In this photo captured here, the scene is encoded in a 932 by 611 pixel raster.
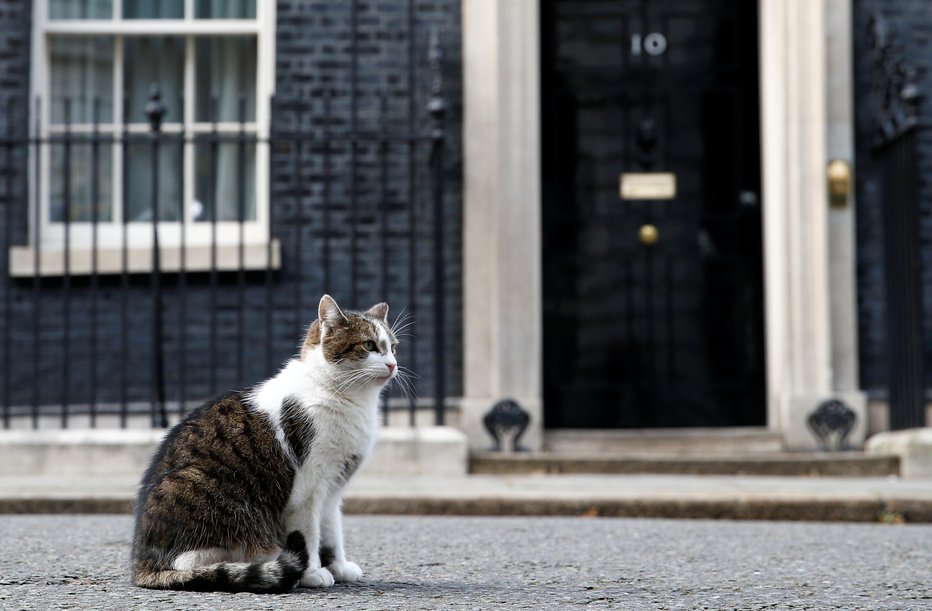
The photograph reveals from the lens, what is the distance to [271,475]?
12.8 feet

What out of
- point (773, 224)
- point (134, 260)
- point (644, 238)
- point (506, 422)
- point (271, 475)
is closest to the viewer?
point (271, 475)

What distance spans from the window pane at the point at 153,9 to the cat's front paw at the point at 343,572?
618cm

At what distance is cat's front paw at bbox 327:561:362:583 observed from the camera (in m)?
4.12

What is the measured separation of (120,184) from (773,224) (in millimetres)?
4476

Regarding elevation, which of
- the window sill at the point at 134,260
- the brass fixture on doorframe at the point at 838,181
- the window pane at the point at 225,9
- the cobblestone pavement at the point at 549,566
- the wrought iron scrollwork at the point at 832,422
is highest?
the window pane at the point at 225,9

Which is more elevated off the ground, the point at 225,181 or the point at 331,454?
the point at 225,181

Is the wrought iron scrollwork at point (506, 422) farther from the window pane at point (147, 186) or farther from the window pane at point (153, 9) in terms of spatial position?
the window pane at point (153, 9)

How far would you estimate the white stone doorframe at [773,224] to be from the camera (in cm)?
898

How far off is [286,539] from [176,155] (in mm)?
5922

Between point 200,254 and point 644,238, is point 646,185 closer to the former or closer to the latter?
point 644,238

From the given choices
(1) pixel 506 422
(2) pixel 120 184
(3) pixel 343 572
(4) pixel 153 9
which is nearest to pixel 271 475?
(3) pixel 343 572

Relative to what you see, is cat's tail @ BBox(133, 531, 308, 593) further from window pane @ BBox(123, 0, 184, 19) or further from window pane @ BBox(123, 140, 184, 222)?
window pane @ BBox(123, 0, 184, 19)

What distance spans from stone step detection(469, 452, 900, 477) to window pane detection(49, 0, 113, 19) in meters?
4.10

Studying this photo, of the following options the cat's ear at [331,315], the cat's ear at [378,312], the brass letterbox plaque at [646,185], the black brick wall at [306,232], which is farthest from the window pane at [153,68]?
the cat's ear at [331,315]
